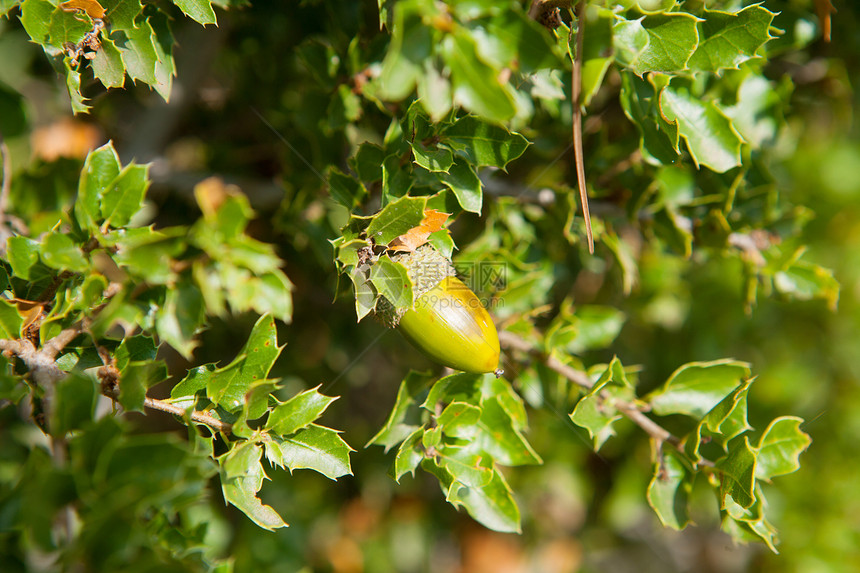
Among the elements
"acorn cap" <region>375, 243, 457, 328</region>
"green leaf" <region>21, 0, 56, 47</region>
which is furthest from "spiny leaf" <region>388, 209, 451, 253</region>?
"green leaf" <region>21, 0, 56, 47</region>

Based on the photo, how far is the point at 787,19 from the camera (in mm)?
1573

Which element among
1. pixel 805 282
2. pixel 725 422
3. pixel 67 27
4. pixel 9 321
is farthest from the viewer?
pixel 805 282

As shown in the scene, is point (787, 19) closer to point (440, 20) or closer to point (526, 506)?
point (440, 20)

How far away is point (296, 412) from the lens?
1.13 metres

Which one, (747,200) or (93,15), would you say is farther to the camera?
(747,200)

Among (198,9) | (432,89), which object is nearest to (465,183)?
(432,89)

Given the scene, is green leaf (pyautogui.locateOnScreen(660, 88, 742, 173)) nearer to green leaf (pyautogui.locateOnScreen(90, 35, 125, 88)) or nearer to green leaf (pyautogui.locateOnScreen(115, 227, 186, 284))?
green leaf (pyautogui.locateOnScreen(115, 227, 186, 284))

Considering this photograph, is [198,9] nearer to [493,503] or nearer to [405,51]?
[405,51]

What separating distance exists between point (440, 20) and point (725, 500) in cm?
110

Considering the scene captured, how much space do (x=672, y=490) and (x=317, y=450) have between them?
83 cm

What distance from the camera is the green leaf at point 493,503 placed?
4.19ft

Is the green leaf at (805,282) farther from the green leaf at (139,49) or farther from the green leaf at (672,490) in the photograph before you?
the green leaf at (139,49)

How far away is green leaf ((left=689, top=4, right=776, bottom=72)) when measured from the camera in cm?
119

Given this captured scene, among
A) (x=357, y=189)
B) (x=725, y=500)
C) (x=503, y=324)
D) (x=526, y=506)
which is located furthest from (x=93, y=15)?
(x=526, y=506)
